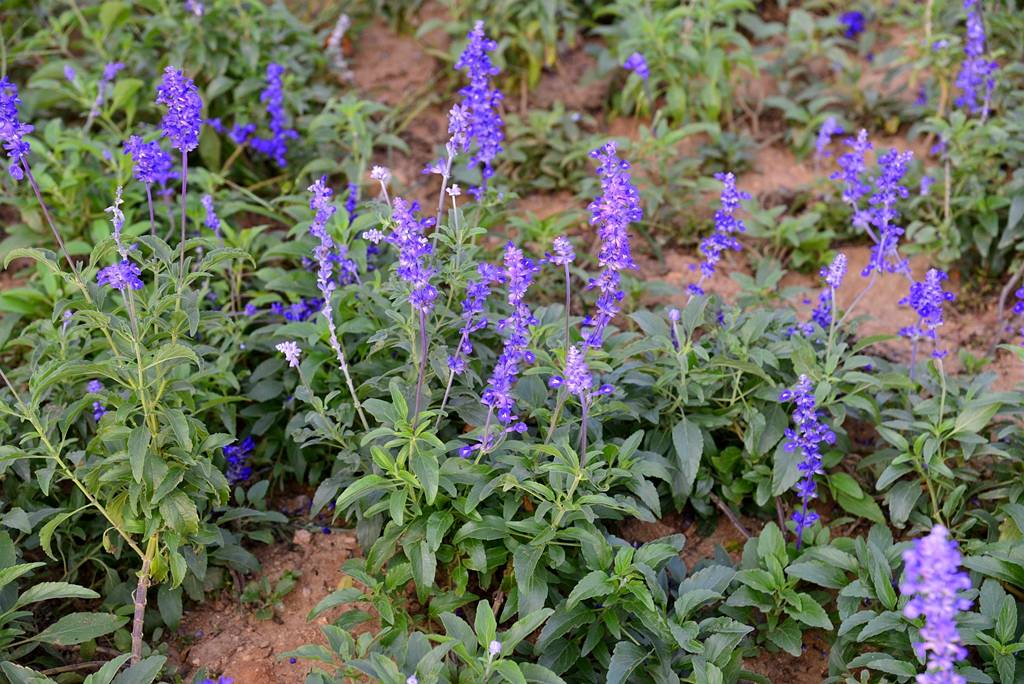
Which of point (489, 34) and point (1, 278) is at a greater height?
point (489, 34)

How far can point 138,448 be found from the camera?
373cm

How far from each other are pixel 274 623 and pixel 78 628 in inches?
30.7

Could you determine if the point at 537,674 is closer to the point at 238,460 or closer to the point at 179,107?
the point at 238,460

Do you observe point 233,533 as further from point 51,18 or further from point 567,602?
point 51,18

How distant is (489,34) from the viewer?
6.97 metres

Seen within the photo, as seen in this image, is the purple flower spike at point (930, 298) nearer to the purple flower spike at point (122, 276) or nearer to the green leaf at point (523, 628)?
the green leaf at point (523, 628)

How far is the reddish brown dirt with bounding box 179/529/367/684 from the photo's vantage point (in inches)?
161

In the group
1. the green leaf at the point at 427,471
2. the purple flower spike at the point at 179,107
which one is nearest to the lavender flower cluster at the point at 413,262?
the green leaf at the point at 427,471

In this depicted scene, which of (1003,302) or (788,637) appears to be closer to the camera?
(788,637)

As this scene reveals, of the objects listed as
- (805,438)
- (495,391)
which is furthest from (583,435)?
(805,438)

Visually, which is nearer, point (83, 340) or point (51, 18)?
point (83, 340)

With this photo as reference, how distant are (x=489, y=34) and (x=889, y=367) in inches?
138

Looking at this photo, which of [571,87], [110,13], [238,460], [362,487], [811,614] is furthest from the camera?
[571,87]

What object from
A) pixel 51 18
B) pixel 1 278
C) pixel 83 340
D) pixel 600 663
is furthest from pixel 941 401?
pixel 51 18
